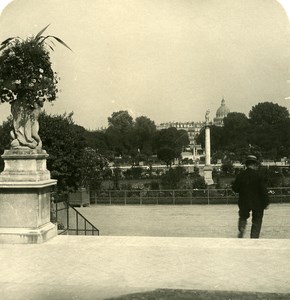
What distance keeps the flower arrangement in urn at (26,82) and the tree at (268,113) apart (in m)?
77.2

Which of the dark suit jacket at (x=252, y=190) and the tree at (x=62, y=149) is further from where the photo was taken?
the tree at (x=62, y=149)

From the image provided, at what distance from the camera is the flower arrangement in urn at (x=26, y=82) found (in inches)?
282

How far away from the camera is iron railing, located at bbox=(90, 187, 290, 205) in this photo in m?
24.7

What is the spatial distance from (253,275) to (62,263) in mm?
2456

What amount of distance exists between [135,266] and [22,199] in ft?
7.84

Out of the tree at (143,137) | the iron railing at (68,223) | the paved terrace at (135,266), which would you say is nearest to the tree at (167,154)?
the tree at (143,137)

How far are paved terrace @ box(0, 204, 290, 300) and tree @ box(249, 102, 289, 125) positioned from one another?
7728 centimetres

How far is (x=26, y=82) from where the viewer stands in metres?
7.21

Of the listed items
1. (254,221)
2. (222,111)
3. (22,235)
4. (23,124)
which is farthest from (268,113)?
(22,235)

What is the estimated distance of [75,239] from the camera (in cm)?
753

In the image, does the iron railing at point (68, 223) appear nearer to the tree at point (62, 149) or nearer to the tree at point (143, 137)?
the tree at point (62, 149)

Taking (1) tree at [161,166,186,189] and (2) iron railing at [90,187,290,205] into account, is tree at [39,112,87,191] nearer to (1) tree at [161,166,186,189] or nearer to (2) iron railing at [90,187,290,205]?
(2) iron railing at [90,187,290,205]

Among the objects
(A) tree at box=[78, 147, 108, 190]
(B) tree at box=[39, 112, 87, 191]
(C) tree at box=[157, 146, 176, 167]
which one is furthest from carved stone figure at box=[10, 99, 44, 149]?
(C) tree at box=[157, 146, 176, 167]

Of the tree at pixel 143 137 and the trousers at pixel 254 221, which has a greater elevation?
the tree at pixel 143 137
